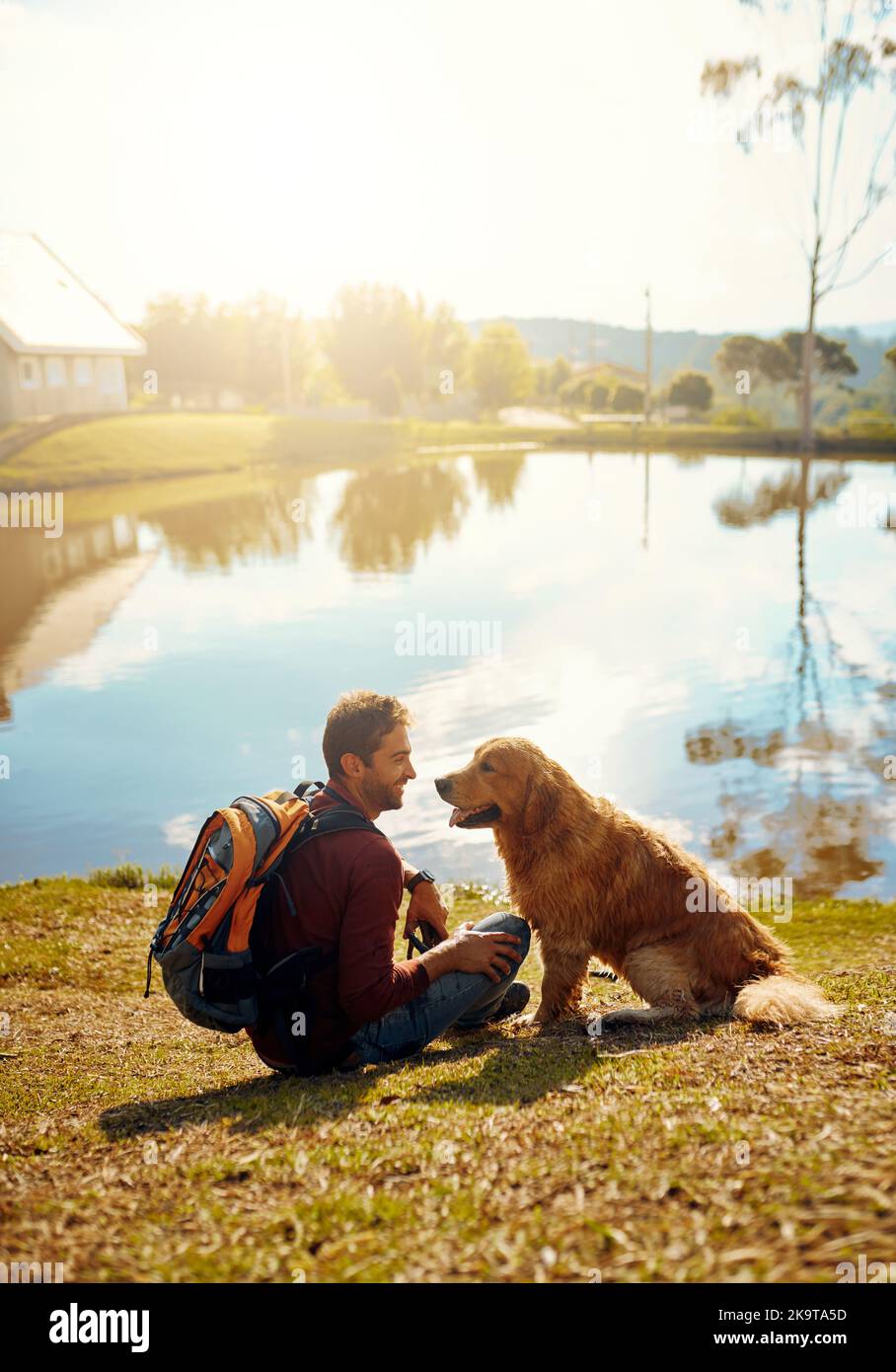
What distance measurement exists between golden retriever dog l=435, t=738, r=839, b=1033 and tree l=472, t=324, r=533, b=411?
10796 centimetres

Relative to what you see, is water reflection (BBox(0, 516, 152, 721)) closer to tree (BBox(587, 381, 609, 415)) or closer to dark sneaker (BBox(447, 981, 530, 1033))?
dark sneaker (BBox(447, 981, 530, 1033))

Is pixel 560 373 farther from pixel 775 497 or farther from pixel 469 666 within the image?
pixel 469 666

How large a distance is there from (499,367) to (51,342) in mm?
56510

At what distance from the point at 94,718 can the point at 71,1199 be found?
13560 mm

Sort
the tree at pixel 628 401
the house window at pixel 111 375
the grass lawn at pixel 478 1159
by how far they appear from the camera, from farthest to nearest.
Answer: the tree at pixel 628 401, the house window at pixel 111 375, the grass lawn at pixel 478 1159

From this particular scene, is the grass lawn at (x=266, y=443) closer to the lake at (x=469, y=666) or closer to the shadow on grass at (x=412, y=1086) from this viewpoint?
the lake at (x=469, y=666)

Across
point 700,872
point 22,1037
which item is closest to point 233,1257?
point 700,872

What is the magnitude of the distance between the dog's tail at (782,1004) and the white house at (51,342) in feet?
202

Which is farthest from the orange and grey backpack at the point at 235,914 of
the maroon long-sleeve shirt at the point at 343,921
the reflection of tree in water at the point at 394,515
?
the reflection of tree in water at the point at 394,515

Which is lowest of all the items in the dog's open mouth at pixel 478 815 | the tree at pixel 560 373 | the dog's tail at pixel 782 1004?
the dog's tail at pixel 782 1004

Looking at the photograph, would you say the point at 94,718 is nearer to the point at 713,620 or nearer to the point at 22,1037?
the point at 22,1037

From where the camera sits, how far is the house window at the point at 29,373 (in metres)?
61.4

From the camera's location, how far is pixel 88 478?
51.9 m

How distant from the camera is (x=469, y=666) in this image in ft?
64.4
